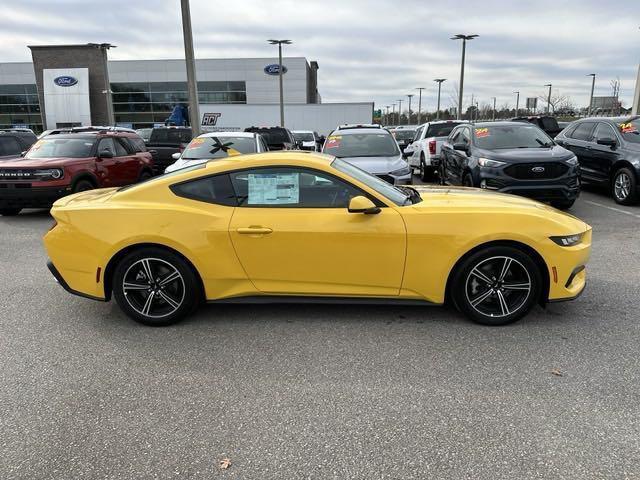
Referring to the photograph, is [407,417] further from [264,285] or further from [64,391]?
[64,391]

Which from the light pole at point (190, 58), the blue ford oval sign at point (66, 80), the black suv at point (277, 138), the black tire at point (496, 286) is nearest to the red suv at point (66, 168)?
the light pole at point (190, 58)

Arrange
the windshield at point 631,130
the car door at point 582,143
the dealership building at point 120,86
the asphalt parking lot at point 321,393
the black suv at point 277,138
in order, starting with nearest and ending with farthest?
1. the asphalt parking lot at point 321,393
2. the windshield at point 631,130
3. the car door at point 582,143
4. the black suv at point 277,138
5. the dealership building at point 120,86

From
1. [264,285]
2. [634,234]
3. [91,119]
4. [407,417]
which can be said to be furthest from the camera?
[91,119]

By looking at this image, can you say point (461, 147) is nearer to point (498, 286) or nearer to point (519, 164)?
point (519, 164)

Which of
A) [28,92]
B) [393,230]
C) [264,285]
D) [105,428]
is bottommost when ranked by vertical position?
[105,428]

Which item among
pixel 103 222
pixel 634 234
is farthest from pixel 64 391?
pixel 634 234

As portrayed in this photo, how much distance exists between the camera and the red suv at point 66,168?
9203 millimetres

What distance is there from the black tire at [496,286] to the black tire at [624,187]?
7109 mm

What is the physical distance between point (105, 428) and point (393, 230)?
96.8 inches

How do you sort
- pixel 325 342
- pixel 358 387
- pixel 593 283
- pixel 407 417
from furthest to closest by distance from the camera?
1. pixel 593 283
2. pixel 325 342
3. pixel 358 387
4. pixel 407 417

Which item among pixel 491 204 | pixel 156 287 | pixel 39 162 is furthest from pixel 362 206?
pixel 39 162

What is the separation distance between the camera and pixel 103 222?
4176 mm

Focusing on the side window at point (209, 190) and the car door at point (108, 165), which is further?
the car door at point (108, 165)

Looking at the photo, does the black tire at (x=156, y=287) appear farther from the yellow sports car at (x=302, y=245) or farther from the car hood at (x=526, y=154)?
the car hood at (x=526, y=154)
